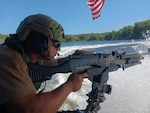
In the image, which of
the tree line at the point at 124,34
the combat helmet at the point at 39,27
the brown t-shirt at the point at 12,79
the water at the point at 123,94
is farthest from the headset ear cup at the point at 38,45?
the tree line at the point at 124,34

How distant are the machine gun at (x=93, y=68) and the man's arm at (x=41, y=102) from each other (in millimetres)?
197

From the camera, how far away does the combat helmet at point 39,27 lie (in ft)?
7.84

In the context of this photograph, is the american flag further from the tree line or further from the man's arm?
the tree line

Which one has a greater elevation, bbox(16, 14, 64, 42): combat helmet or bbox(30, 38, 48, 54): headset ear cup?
bbox(16, 14, 64, 42): combat helmet

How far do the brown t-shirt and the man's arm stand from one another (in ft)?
0.12

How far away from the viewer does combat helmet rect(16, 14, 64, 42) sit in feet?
7.84

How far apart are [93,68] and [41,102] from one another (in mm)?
828

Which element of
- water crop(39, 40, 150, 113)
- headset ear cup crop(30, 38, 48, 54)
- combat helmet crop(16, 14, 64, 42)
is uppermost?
combat helmet crop(16, 14, 64, 42)

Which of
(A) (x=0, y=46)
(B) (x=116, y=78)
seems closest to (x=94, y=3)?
(B) (x=116, y=78)

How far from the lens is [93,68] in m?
2.96

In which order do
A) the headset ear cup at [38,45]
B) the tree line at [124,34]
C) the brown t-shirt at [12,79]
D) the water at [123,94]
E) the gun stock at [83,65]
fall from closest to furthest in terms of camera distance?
1. the brown t-shirt at [12,79]
2. the headset ear cup at [38,45]
3. the gun stock at [83,65]
4. the water at [123,94]
5. the tree line at [124,34]

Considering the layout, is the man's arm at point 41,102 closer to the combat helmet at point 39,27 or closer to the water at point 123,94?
the combat helmet at point 39,27

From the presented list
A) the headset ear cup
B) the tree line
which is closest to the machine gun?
the headset ear cup

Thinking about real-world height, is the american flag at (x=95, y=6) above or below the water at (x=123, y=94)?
above
